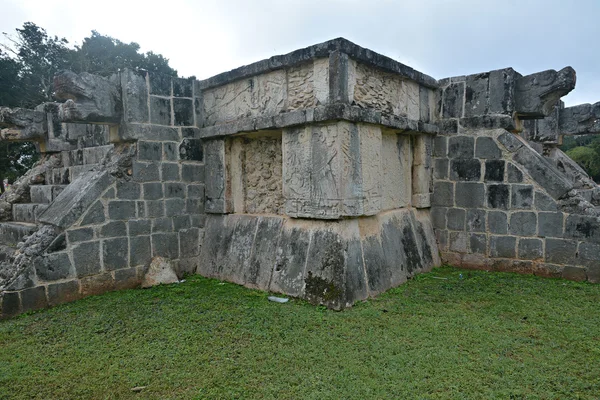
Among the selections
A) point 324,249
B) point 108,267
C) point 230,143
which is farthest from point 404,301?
point 108,267

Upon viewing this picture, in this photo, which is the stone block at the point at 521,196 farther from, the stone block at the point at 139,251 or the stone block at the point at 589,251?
the stone block at the point at 139,251

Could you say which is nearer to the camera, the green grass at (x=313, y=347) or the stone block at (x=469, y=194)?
the green grass at (x=313, y=347)

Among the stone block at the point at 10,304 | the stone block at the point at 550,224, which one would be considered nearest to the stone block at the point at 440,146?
the stone block at the point at 550,224

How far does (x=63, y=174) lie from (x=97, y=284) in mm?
2799

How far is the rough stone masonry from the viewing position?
403cm

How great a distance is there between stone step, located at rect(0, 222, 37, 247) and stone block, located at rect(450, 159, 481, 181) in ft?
19.2

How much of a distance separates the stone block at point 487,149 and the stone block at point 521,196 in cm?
49

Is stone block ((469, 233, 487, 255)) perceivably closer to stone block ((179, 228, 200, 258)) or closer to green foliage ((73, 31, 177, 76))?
stone block ((179, 228, 200, 258))

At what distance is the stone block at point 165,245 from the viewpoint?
4.97 meters

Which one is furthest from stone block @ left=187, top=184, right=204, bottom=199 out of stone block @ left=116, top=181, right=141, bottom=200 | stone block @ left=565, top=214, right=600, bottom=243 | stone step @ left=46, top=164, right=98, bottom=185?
stone block @ left=565, top=214, right=600, bottom=243

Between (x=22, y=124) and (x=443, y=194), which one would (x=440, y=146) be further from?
(x=22, y=124)

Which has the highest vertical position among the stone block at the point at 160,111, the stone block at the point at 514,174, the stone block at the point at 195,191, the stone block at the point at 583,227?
the stone block at the point at 160,111

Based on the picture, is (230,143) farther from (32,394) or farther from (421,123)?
(32,394)

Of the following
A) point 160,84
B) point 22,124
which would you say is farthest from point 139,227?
point 22,124
